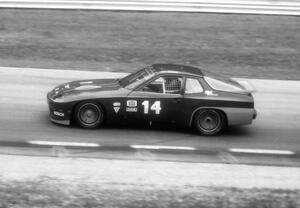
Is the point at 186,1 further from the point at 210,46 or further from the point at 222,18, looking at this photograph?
the point at 210,46

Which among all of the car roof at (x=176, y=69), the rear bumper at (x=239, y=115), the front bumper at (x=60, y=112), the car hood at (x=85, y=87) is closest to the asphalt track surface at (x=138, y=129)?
the front bumper at (x=60, y=112)

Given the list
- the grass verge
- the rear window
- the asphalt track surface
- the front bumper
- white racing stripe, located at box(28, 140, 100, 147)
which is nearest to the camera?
the grass verge

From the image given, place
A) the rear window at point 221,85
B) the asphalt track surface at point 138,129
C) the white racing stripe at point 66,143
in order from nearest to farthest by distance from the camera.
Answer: the white racing stripe at point 66,143 → the asphalt track surface at point 138,129 → the rear window at point 221,85

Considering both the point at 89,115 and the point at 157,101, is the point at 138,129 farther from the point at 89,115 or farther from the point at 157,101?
the point at 89,115

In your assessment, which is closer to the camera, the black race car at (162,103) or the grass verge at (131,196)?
the grass verge at (131,196)

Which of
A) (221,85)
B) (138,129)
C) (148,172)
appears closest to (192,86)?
(221,85)

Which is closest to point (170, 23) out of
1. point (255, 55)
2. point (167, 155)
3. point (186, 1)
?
point (186, 1)

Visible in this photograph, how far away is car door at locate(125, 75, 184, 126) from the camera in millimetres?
11398

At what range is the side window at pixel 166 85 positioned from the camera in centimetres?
1151

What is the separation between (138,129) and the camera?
38.6ft

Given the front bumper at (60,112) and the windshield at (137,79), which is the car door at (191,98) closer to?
the windshield at (137,79)

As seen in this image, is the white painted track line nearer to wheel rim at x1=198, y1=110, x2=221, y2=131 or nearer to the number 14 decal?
the number 14 decal

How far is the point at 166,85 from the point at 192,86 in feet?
1.66

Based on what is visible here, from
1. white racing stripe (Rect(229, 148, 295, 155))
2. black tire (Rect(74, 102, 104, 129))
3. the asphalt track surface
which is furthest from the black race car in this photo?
white racing stripe (Rect(229, 148, 295, 155))
